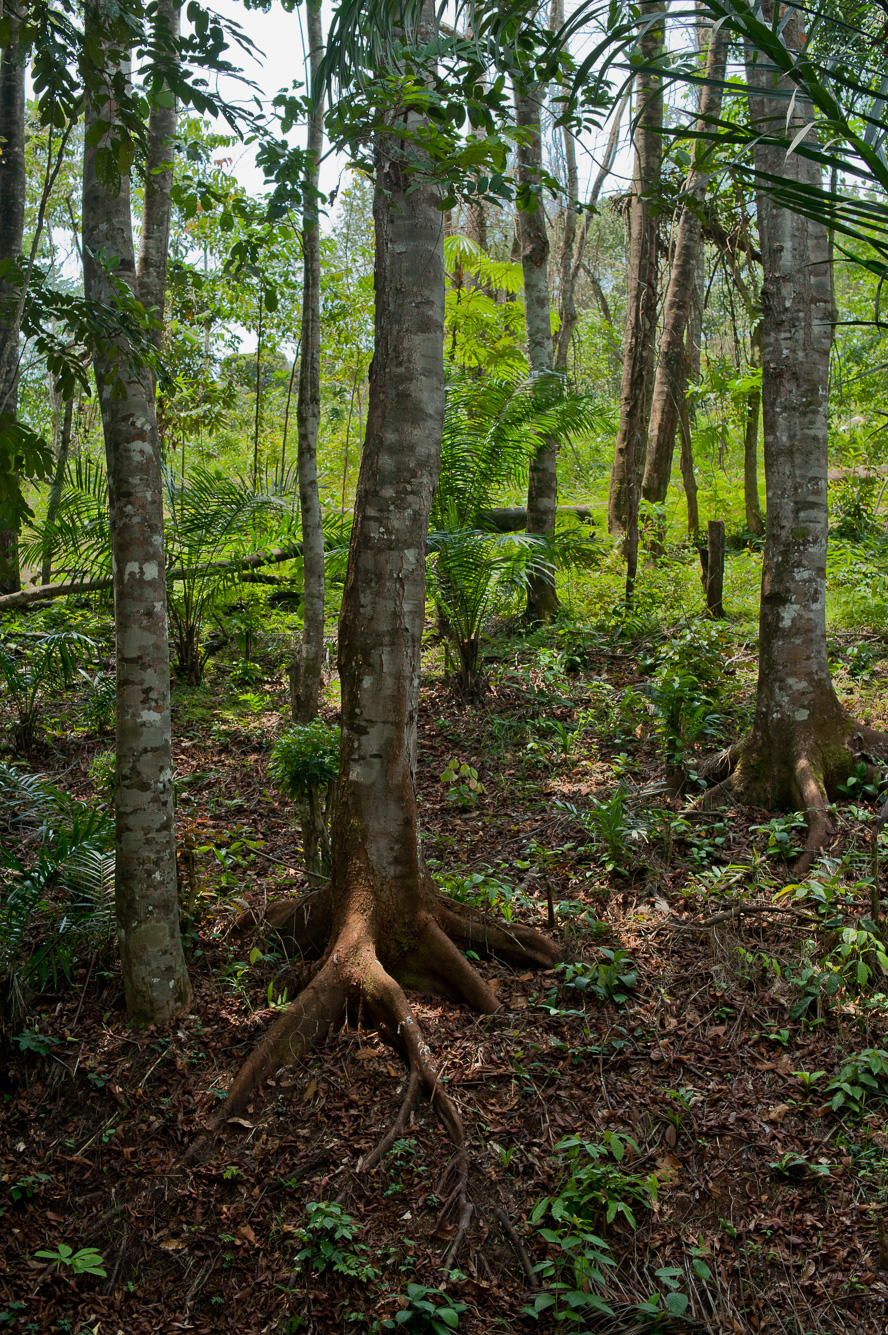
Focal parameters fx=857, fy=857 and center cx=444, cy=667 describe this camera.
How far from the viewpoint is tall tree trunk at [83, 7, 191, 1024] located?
3402mm

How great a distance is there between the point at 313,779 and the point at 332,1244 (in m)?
2.20

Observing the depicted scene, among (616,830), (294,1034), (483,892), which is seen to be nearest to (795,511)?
(616,830)

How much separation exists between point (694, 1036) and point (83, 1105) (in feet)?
7.97

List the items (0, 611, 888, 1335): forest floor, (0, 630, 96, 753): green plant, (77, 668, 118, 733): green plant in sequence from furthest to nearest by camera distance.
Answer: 1. (77, 668, 118, 733): green plant
2. (0, 630, 96, 753): green plant
3. (0, 611, 888, 1335): forest floor

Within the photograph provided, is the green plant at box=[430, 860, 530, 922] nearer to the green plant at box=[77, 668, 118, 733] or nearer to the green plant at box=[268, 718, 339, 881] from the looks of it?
the green plant at box=[268, 718, 339, 881]

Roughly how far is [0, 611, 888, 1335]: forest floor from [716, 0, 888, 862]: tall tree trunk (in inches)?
18.2

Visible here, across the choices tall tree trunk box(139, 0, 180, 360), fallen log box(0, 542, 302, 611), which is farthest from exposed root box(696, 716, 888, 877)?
tall tree trunk box(139, 0, 180, 360)

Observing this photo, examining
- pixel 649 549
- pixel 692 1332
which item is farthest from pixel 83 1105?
pixel 649 549

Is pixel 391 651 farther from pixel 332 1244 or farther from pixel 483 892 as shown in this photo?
pixel 332 1244

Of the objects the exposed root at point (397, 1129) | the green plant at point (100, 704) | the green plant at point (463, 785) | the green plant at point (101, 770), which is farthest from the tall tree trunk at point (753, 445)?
the exposed root at point (397, 1129)

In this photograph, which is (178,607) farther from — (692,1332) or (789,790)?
(692,1332)

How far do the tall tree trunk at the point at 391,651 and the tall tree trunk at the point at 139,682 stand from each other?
680 millimetres

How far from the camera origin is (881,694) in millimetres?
5918

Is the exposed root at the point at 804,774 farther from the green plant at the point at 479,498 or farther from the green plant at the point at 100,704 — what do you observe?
the green plant at the point at 100,704
